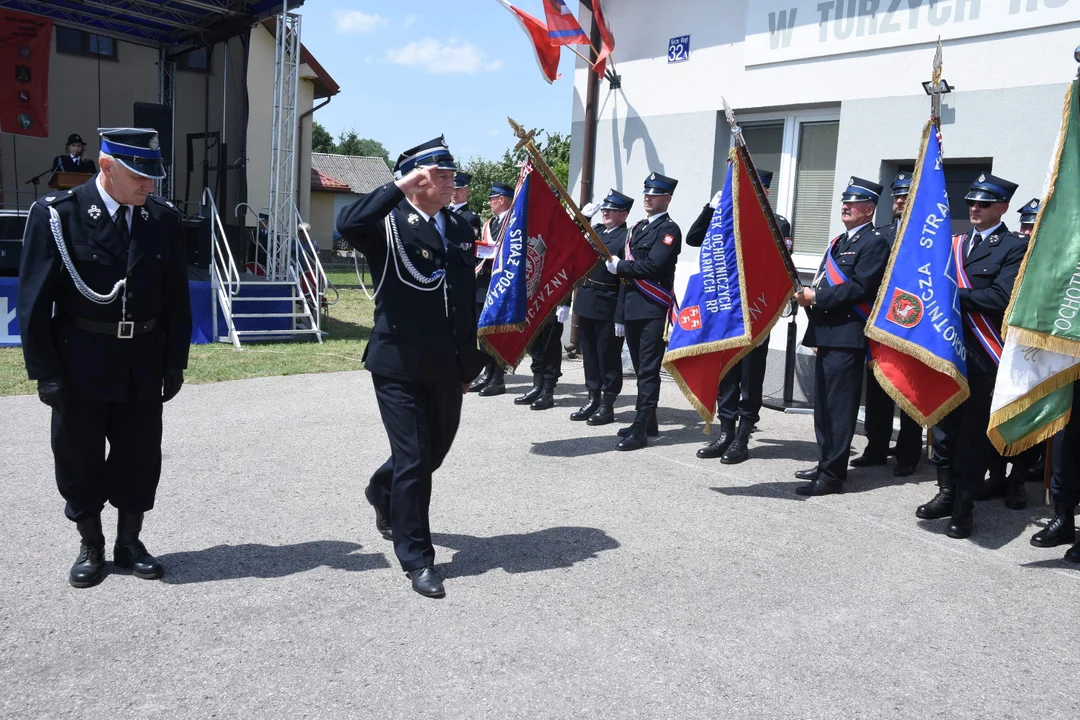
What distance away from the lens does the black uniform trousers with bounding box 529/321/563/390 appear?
27.6ft

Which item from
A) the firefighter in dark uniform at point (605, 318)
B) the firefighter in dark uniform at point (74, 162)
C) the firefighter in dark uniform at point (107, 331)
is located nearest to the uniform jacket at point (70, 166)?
the firefighter in dark uniform at point (74, 162)

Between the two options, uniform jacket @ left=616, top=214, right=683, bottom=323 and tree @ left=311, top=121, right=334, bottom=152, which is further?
tree @ left=311, top=121, right=334, bottom=152

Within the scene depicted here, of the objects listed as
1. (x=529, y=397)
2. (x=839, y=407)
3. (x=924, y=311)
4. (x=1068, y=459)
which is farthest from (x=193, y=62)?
(x=1068, y=459)

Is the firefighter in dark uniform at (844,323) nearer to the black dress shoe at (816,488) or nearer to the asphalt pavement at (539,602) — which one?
the black dress shoe at (816,488)

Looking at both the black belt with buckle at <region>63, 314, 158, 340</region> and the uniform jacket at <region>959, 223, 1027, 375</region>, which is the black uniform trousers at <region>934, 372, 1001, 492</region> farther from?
the black belt with buckle at <region>63, 314, 158, 340</region>

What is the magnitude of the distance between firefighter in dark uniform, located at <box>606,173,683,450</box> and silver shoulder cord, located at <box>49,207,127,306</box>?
410 cm

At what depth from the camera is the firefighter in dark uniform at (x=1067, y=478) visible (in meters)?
4.73

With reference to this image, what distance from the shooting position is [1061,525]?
16.0 ft

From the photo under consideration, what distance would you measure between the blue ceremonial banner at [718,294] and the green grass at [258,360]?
388 cm

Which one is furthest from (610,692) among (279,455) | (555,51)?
(555,51)

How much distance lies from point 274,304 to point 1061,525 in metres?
10.0

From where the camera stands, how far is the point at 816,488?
5754mm

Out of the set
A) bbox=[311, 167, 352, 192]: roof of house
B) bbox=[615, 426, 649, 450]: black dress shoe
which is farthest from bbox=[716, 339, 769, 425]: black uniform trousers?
bbox=[311, 167, 352, 192]: roof of house

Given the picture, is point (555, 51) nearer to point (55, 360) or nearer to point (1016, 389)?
point (1016, 389)
